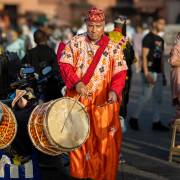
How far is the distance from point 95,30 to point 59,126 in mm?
1063

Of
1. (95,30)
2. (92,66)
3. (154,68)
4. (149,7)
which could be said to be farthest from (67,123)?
(149,7)

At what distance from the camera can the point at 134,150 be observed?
9336 millimetres

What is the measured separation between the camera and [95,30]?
22.4ft

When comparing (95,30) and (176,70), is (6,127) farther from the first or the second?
(176,70)

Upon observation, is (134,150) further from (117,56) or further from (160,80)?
(117,56)

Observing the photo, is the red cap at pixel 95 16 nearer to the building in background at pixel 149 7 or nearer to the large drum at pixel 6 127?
the large drum at pixel 6 127

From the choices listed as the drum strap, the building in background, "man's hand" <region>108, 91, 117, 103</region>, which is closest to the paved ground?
"man's hand" <region>108, 91, 117, 103</region>

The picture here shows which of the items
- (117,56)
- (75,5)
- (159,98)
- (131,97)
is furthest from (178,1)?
(117,56)

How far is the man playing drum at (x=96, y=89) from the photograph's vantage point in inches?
267

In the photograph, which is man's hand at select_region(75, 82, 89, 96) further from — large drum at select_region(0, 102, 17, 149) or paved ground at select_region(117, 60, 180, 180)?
paved ground at select_region(117, 60, 180, 180)

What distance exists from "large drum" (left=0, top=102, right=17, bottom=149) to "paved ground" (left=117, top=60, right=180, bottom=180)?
187 cm

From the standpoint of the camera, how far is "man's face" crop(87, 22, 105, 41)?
6816 millimetres

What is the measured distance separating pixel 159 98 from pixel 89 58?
4.23 meters

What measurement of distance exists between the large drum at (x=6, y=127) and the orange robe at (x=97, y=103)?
692 millimetres
